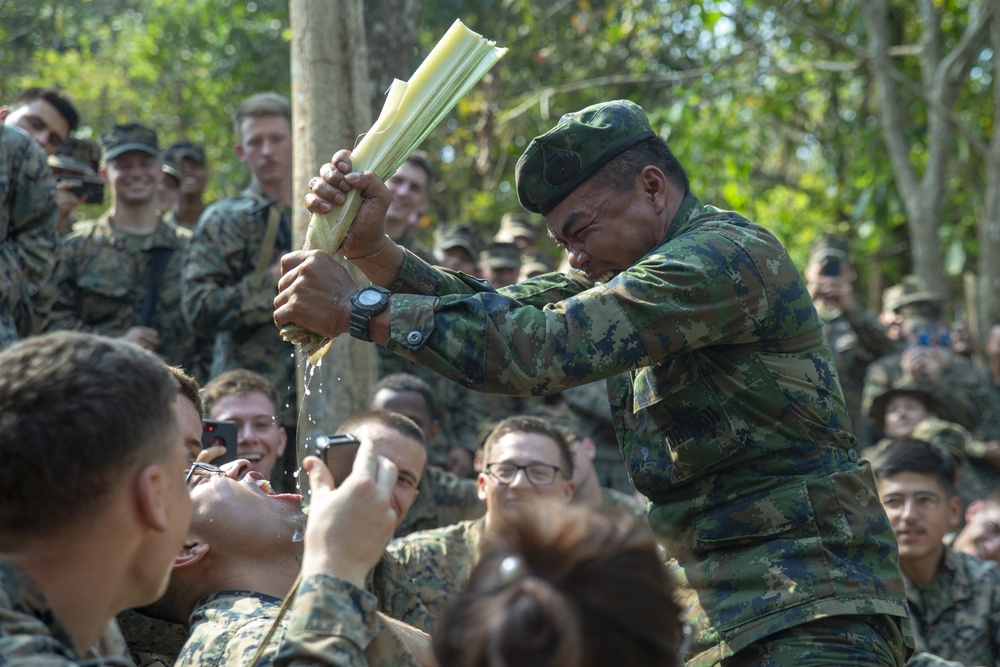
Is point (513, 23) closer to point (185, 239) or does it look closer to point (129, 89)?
point (129, 89)

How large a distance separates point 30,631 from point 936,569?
5340 mm

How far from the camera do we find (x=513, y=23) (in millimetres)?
16141

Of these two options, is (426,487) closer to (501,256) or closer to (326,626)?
(501,256)

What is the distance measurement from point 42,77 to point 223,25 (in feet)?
7.72

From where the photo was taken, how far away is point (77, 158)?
8.03 meters

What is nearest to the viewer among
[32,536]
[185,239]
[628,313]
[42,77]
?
[32,536]

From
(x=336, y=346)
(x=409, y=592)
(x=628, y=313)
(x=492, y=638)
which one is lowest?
(x=409, y=592)

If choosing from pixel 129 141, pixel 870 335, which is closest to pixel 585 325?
pixel 129 141

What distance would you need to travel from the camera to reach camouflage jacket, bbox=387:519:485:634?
5.64 meters

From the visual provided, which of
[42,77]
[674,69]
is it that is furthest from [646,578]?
[42,77]

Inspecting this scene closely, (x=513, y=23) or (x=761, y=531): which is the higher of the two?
(x=513, y=23)

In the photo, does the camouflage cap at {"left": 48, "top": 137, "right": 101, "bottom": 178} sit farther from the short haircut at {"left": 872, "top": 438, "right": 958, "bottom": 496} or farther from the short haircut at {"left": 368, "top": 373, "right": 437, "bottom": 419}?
the short haircut at {"left": 872, "top": 438, "right": 958, "bottom": 496}

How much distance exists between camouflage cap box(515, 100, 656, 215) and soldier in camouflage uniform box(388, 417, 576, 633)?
236cm

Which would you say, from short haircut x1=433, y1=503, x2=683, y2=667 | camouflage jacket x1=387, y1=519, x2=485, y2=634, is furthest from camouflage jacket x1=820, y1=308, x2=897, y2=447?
short haircut x1=433, y1=503, x2=683, y2=667
